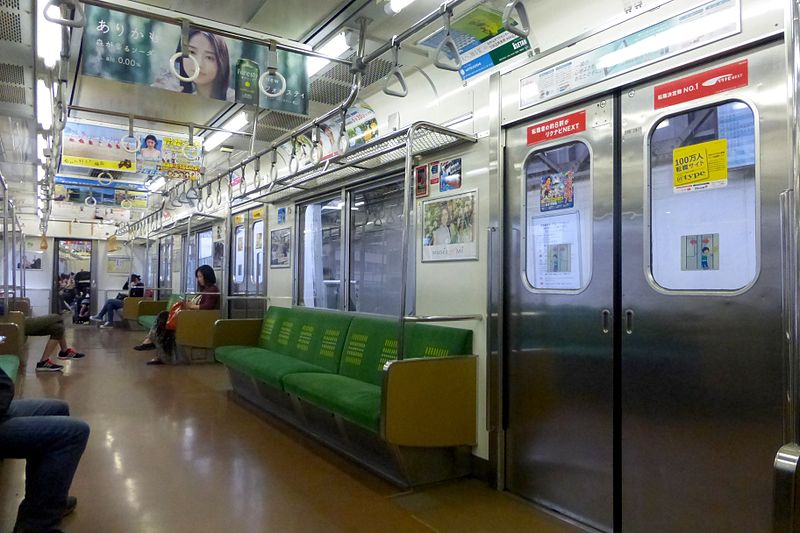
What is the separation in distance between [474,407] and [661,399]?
46.7 inches

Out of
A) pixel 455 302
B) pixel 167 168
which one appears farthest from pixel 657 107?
pixel 167 168

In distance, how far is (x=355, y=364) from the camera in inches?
163

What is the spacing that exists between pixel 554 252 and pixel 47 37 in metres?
3.41

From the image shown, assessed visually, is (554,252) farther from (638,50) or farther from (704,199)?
(638,50)

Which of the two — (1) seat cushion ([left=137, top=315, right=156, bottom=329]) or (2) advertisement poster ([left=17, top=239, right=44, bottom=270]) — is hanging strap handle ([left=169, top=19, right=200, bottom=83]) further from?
(2) advertisement poster ([left=17, top=239, right=44, bottom=270])

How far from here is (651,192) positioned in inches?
102

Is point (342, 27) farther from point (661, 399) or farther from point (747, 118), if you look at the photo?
point (661, 399)

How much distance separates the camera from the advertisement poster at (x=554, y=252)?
2.99 m

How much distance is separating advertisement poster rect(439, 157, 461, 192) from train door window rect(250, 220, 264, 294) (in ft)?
12.6

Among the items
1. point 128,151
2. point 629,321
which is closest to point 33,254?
point 128,151

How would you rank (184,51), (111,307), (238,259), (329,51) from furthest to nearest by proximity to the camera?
(111,307), (238,259), (329,51), (184,51)

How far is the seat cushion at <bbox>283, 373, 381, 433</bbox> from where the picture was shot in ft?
10.3

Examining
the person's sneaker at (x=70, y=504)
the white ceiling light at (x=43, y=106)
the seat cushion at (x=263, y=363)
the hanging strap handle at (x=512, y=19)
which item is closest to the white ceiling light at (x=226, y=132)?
the white ceiling light at (x=43, y=106)

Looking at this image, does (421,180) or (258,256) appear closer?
(421,180)
